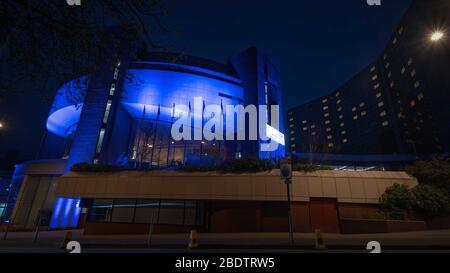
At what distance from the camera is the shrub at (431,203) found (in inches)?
601

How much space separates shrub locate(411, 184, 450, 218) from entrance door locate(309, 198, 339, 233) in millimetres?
5344

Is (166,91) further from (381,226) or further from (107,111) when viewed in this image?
(381,226)

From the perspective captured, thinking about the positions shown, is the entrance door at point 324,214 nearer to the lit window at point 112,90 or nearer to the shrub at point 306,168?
the shrub at point 306,168

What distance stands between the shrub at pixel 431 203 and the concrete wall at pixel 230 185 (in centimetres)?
163

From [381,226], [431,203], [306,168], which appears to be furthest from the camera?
[306,168]

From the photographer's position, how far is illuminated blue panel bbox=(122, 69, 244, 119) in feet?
131

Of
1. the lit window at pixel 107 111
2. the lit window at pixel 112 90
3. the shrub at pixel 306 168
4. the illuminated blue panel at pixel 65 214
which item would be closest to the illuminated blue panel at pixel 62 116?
the lit window at pixel 107 111

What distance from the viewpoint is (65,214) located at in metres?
30.4

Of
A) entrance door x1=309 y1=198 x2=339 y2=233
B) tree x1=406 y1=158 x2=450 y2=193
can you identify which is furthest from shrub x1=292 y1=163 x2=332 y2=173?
tree x1=406 y1=158 x2=450 y2=193

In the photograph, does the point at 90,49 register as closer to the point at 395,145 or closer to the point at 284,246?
the point at 284,246

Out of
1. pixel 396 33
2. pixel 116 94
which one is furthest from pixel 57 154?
pixel 396 33

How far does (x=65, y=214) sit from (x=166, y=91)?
82.2 ft

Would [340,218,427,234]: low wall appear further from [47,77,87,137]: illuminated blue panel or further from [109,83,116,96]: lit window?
[47,77,87,137]: illuminated blue panel

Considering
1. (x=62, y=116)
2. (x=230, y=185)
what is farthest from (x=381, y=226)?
(x=62, y=116)
